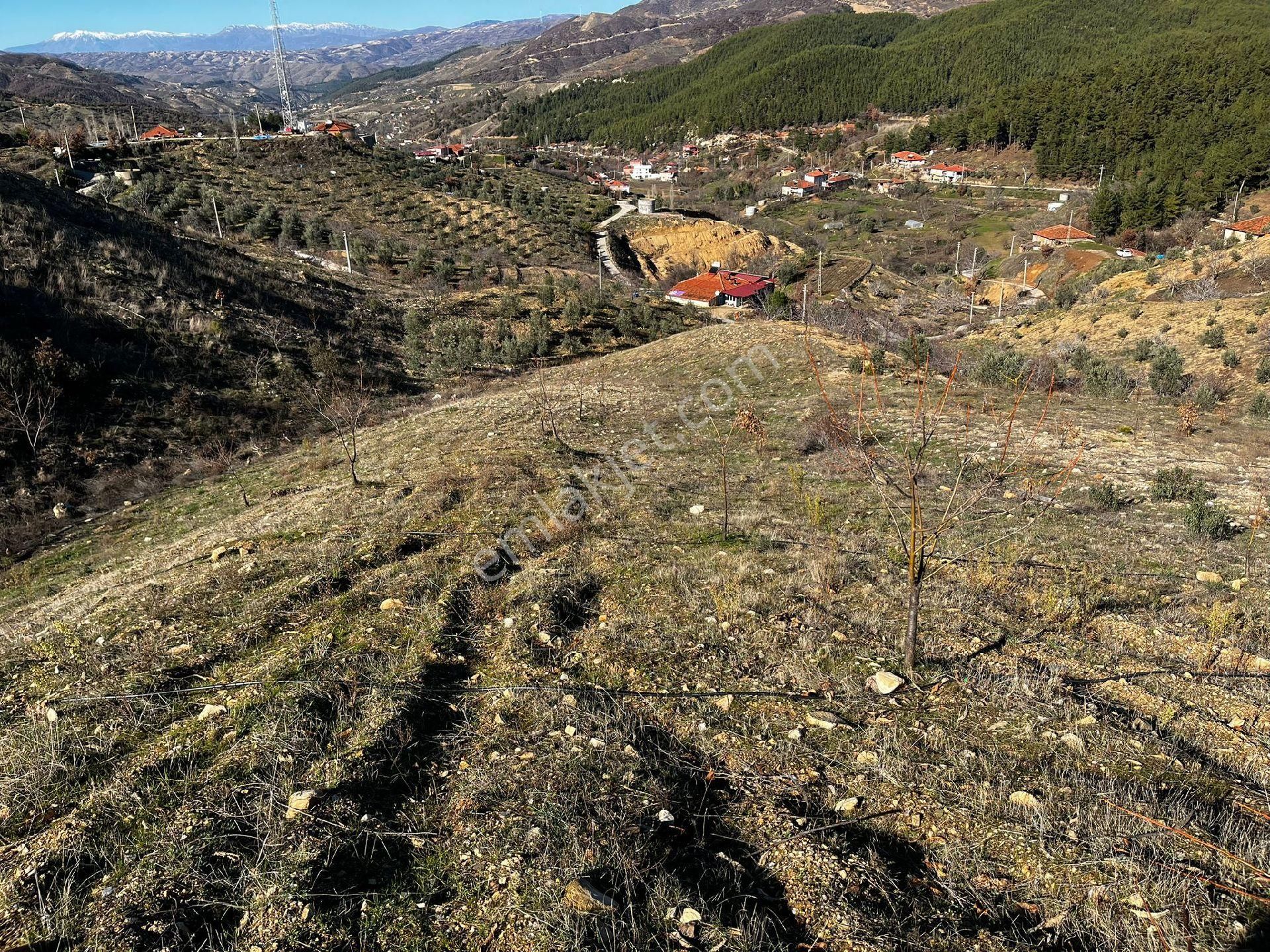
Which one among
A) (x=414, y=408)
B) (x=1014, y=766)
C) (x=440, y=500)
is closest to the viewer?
(x=1014, y=766)

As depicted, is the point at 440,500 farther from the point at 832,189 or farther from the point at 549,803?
the point at 832,189

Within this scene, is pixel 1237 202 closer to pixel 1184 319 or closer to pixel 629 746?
pixel 1184 319

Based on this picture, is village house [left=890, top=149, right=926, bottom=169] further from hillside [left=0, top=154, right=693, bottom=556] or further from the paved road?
A: hillside [left=0, top=154, right=693, bottom=556]

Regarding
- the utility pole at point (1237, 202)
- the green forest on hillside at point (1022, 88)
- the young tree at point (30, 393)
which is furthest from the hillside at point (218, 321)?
the green forest on hillside at point (1022, 88)

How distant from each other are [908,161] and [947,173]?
28.3 ft

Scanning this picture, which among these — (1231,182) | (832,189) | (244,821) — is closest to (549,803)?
(244,821)

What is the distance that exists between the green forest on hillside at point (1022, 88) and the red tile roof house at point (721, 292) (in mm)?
37124

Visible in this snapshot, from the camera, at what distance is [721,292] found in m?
46.2

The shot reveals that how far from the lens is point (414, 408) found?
18.7m

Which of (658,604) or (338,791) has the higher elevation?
(338,791)

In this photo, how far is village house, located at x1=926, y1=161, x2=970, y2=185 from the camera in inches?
3393

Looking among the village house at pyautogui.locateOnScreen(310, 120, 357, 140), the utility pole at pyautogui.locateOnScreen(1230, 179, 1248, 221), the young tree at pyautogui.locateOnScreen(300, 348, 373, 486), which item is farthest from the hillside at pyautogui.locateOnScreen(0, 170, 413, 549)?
the utility pole at pyautogui.locateOnScreen(1230, 179, 1248, 221)

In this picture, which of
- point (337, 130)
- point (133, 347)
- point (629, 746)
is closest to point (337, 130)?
point (337, 130)

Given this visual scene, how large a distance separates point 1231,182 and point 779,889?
76.2 m
